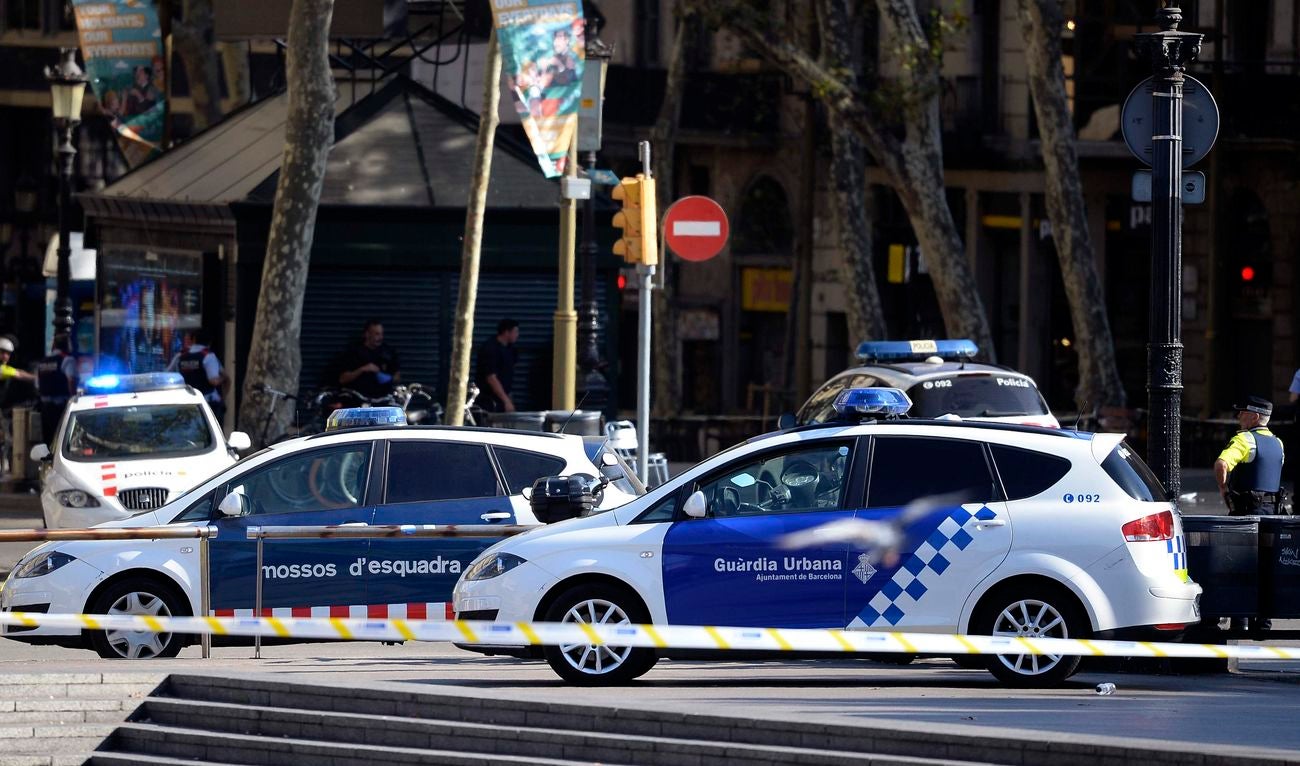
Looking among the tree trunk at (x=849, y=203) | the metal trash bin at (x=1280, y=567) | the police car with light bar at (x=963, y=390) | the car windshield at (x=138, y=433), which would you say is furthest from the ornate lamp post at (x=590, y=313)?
the metal trash bin at (x=1280, y=567)

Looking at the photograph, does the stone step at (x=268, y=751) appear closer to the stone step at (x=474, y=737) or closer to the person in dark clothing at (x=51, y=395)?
the stone step at (x=474, y=737)

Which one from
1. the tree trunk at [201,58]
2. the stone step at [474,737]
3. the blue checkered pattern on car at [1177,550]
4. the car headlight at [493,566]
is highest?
the tree trunk at [201,58]

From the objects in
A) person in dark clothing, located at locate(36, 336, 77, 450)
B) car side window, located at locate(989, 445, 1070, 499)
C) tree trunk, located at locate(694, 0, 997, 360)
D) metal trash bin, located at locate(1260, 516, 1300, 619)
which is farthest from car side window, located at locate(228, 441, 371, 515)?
tree trunk, located at locate(694, 0, 997, 360)

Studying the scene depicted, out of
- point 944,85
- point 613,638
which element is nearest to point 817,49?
point 944,85

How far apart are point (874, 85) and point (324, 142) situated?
1904cm

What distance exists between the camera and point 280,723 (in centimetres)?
1095

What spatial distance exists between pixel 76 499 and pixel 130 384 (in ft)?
5.05

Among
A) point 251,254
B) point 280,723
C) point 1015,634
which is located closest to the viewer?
point 280,723

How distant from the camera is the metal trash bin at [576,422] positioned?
21656mm

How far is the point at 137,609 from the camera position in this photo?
1350 centimetres

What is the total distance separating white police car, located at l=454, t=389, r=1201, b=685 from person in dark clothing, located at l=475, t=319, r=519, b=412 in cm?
1194

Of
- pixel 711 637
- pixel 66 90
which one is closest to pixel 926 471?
pixel 711 637

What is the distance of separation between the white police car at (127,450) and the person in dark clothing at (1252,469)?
7.71 m

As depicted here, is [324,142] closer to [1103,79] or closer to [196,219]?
[196,219]
